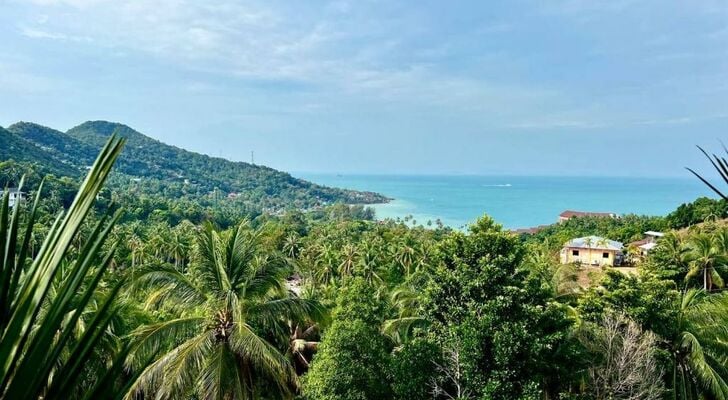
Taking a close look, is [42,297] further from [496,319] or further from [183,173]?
[183,173]

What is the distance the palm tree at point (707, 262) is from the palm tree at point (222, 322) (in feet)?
69.4

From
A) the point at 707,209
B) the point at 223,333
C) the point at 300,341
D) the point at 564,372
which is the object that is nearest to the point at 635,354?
the point at 564,372

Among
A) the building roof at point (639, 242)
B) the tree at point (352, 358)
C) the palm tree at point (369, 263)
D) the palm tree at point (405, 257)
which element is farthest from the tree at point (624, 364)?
the building roof at point (639, 242)

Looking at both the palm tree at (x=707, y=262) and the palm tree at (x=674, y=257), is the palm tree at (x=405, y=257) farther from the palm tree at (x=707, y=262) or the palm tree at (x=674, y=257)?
the palm tree at (x=707, y=262)

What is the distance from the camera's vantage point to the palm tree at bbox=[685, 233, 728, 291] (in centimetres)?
2267

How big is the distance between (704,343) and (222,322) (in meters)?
10.5

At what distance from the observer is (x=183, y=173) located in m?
169

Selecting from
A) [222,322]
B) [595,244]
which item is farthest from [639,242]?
[222,322]

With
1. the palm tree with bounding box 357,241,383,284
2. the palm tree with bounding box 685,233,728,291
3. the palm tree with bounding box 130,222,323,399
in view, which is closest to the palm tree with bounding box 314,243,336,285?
the palm tree with bounding box 357,241,383,284

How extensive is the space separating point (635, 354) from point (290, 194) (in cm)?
15245

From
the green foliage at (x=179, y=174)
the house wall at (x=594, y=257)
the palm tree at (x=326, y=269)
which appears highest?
the green foliage at (x=179, y=174)

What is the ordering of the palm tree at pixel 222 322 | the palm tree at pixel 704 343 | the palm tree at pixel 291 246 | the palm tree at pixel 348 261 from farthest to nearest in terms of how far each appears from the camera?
the palm tree at pixel 291 246 → the palm tree at pixel 348 261 → the palm tree at pixel 704 343 → the palm tree at pixel 222 322

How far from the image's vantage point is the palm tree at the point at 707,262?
74.4 feet

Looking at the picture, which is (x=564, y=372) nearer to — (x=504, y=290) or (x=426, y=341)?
(x=504, y=290)
